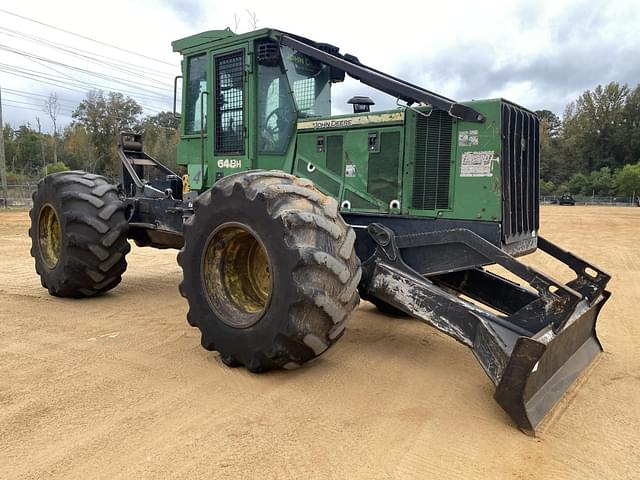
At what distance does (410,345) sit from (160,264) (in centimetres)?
660

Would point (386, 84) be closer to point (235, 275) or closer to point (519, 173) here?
point (519, 173)

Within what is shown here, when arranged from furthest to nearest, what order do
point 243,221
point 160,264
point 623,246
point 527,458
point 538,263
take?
point 623,246 < point 538,263 < point 160,264 < point 243,221 < point 527,458

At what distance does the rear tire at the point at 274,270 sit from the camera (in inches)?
154

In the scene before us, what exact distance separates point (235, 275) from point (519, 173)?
2766 millimetres

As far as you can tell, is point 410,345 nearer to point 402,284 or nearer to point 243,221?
point 402,284

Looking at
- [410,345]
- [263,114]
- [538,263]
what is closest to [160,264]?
[263,114]

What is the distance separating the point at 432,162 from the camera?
194 inches

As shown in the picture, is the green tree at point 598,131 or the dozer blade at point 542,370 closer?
the dozer blade at point 542,370

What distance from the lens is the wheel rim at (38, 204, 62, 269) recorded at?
7254 millimetres

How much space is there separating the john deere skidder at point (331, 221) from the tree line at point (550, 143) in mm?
31270

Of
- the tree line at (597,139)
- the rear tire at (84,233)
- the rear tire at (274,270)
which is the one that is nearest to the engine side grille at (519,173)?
the rear tire at (274,270)

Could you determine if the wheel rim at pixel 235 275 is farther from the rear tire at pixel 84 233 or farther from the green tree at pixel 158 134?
the green tree at pixel 158 134

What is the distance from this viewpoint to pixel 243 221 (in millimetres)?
4277

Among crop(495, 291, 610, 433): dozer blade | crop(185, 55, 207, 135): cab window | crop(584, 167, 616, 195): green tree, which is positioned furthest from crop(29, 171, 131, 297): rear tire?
crop(584, 167, 616, 195): green tree
